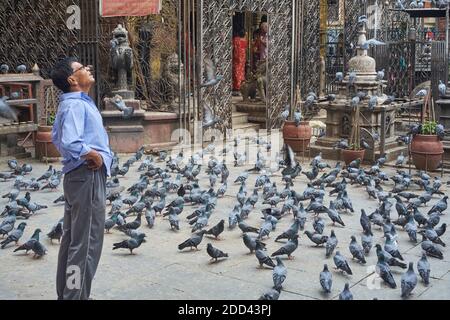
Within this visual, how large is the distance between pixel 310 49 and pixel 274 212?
9.14 m

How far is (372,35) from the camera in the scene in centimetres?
1530

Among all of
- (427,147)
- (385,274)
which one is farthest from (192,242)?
(427,147)

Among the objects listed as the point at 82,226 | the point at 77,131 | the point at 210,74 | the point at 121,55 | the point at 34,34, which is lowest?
the point at 82,226

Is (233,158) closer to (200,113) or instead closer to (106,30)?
(200,113)

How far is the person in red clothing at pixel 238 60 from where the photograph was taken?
16188 millimetres

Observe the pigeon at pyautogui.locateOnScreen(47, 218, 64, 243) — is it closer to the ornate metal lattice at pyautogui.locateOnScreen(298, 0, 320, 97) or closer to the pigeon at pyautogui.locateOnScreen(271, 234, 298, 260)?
the pigeon at pyautogui.locateOnScreen(271, 234, 298, 260)

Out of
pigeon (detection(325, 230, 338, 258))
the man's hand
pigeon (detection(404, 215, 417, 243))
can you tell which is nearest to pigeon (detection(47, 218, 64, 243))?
the man's hand

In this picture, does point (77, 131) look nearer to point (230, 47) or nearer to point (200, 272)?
point (200, 272)

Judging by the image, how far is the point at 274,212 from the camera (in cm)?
686

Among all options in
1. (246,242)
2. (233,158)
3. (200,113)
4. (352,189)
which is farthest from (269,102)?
(246,242)

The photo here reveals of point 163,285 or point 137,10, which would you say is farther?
point 137,10

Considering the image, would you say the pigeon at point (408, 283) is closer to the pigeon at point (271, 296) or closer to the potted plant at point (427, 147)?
the pigeon at point (271, 296)

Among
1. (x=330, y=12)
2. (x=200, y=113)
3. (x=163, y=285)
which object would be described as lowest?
(x=163, y=285)
